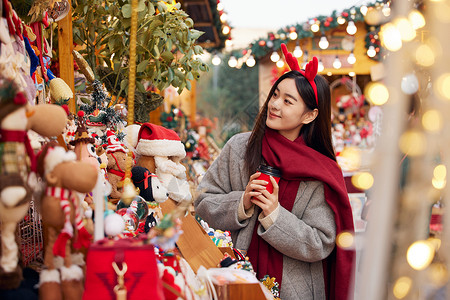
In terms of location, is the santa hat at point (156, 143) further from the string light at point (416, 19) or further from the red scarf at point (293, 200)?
the string light at point (416, 19)

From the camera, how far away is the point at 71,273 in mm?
940

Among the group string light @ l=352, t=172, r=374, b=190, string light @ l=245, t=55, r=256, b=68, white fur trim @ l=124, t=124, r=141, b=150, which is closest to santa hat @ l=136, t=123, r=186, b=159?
white fur trim @ l=124, t=124, r=141, b=150

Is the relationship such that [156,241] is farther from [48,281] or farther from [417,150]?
[417,150]

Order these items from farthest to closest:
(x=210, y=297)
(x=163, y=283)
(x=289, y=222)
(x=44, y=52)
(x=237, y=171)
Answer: (x=237, y=171), (x=289, y=222), (x=44, y=52), (x=210, y=297), (x=163, y=283)

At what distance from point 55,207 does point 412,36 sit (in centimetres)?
81

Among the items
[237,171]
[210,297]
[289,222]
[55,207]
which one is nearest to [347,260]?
[289,222]

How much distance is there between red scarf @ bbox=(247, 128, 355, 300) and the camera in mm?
1897

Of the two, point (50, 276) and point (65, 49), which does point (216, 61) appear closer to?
point (65, 49)

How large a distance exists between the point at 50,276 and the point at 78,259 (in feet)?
0.21

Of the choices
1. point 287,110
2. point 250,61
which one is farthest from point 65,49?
point 250,61

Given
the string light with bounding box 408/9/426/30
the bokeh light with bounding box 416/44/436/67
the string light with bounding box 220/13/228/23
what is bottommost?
the bokeh light with bounding box 416/44/436/67

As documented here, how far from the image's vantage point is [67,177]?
2.95ft

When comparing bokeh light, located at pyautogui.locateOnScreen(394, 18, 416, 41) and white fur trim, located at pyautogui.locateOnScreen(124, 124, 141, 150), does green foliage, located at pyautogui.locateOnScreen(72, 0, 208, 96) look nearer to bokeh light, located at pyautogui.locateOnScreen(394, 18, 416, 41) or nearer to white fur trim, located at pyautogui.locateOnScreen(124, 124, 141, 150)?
white fur trim, located at pyautogui.locateOnScreen(124, 124, 141, 150)

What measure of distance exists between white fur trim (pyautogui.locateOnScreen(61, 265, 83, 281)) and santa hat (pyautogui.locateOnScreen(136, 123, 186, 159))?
98cm
